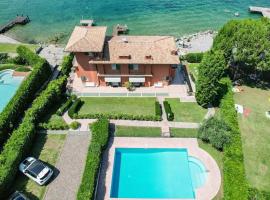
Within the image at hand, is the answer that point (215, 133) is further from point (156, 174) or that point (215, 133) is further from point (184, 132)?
point (156, 174)

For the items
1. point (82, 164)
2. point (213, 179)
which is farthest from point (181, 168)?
point (82, 164)

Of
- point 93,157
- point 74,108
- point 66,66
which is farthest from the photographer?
point 66,66

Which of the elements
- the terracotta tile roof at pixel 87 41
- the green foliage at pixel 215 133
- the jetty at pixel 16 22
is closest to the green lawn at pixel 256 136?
the green foliage at pixel 215 133

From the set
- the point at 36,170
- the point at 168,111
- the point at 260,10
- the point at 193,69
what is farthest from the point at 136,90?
the point at 260,10

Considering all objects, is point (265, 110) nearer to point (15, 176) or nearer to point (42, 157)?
point (42, 157)

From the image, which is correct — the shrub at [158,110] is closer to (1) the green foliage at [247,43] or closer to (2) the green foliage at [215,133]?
(2) the green foliage at [215,133]

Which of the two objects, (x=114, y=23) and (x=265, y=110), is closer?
(x=265, y=110)
